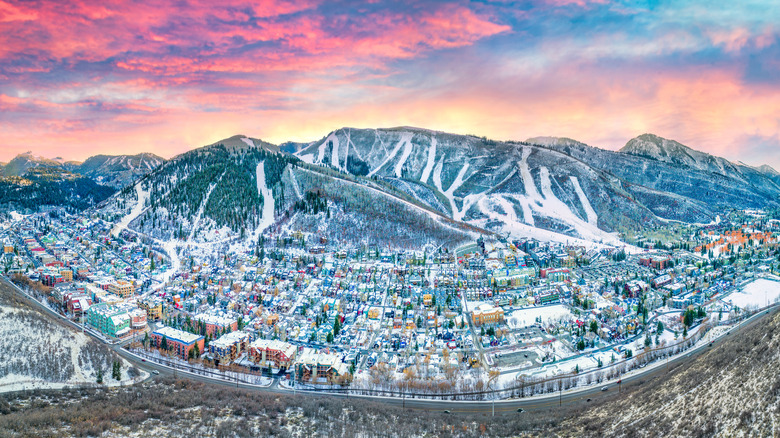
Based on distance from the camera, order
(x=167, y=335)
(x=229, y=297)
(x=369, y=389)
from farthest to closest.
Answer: (x=229, y=297)
(x=167, y=335)
(x=369, y=389)

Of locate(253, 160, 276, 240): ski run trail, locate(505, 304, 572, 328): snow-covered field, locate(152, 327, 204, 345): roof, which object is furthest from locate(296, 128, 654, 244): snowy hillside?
locate(152, 327, 204, 345): roof

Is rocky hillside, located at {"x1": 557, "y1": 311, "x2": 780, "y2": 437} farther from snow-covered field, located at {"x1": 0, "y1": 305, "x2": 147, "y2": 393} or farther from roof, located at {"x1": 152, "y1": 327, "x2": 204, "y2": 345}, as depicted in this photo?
snow-covered field, located at {"x1": 0, "y1": 305, "x2": 147, "y2": 393}

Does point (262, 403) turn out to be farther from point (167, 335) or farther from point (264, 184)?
point (264, 184)

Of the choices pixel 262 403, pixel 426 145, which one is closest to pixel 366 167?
pixel 426 145

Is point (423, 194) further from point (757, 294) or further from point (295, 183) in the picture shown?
point (757, 294)

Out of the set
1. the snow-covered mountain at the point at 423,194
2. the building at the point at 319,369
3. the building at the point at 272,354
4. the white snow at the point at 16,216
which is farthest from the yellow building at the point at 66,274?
the white snow at the point at 16,216

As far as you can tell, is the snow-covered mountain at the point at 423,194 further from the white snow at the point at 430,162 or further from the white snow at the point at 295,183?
the white snow at the point at 430,162
